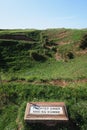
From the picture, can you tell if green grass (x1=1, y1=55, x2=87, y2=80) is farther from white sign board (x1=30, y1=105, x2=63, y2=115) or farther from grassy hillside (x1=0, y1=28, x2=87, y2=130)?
white sign board (x1=30, y1=105, x2=63, y2=115)

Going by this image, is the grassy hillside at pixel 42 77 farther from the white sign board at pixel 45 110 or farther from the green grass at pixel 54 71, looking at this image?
the white sign board at pixel 45 110

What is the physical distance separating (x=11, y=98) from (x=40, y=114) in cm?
435

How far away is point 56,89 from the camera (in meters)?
19.8

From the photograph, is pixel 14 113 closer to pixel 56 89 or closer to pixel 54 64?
pixel 56 89

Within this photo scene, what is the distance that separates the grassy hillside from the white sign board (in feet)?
2.98

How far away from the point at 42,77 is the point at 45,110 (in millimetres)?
7513

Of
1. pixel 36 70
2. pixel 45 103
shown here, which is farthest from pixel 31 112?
pixel 36 70

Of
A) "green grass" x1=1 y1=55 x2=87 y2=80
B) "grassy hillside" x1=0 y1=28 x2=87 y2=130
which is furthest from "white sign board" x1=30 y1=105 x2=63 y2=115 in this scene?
"green grass" x1=1 y1=55 x2=87 y2=80

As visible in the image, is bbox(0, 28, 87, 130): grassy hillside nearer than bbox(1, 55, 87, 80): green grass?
Yes

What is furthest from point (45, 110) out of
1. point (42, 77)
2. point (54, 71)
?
point (54, 71)

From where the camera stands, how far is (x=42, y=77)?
77.5 feet

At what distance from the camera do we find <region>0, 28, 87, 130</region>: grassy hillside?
16.8 meters

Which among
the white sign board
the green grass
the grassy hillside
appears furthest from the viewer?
the green grass

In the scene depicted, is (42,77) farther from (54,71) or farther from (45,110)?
(45,110)
